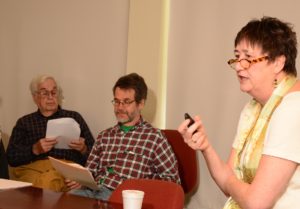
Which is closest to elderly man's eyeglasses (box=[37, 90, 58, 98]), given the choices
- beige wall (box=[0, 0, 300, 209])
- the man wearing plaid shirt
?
beige wall (box=[0, 0, 300, 209])

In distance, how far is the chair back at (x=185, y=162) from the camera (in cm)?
285

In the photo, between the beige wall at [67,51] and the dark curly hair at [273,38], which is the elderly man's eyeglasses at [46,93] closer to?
the beige wall at [67,51]

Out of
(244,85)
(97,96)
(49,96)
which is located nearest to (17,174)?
(49,96)

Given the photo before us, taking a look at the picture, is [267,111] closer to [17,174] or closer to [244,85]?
[244,85]

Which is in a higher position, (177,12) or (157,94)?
(177,12)

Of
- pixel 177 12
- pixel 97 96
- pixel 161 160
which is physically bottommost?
pixel 161 160

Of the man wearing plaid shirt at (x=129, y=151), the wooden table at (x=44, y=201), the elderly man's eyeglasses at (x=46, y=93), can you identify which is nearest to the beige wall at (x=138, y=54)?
the elderly man's eyeglasses at (x=46, y=93)

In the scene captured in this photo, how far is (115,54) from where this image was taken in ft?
11.4

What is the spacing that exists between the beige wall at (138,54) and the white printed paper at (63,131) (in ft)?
1.19

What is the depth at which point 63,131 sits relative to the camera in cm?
317

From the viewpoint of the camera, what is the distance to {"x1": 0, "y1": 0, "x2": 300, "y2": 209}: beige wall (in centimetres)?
288

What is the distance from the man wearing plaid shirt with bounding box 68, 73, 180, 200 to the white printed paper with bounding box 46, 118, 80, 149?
44 centimetres

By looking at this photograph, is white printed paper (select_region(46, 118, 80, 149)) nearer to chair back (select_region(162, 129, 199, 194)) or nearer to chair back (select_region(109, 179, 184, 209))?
chair back (select_region(162, 129, 199, 194))

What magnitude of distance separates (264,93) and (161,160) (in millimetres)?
1212
